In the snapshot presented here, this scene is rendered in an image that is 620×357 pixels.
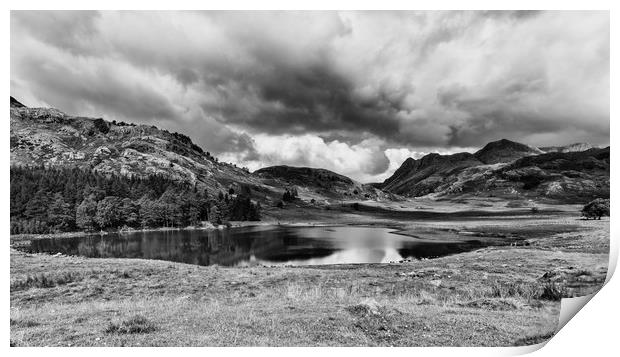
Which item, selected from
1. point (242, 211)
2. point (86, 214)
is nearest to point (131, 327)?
point (86, 214)

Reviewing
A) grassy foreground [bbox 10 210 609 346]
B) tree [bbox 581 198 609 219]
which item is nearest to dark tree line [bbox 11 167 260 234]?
grassy foreground [bbox 10 210 609 346]

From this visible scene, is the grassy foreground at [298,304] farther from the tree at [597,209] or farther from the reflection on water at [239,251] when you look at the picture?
the reflection on water at [239,251]

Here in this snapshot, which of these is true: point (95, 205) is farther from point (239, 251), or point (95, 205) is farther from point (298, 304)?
point (298, 304)

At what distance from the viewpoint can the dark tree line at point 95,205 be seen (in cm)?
5134

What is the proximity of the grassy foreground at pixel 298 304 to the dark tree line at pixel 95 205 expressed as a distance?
20.6 m

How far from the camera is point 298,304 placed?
818 inches

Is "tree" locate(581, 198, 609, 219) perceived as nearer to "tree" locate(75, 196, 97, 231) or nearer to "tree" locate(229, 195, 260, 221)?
"tree" locate(75, 196, 97, 231)

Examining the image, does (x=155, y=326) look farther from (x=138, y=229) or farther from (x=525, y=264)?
(x=138, y=229)

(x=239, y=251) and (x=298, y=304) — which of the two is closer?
(x=298, y=304)

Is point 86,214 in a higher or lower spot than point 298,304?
higher

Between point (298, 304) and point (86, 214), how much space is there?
3340 inches

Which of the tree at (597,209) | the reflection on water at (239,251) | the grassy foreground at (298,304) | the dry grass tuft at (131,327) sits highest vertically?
the tree at (597,209)

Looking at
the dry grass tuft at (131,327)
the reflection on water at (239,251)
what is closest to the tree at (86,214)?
the reflection on water at (239,251)

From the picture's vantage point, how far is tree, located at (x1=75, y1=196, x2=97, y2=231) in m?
82.0
